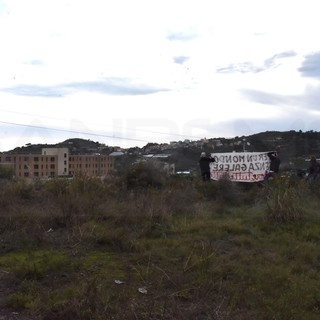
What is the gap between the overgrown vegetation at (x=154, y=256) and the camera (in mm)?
5324

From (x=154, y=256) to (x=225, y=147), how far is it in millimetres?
18405

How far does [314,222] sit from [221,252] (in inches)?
Answer: 152

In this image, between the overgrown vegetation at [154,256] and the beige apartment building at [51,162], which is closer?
the overgrown vegetation at [154,256]

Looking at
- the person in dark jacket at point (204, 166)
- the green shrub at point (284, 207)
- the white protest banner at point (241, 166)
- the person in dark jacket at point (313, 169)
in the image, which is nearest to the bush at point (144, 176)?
the person in dark jacket at point (204, 166)

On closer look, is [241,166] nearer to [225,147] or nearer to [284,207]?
[225,147]

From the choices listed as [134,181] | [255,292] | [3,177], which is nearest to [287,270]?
[255,292]

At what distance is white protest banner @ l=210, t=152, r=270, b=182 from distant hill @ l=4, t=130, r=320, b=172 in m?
2.57

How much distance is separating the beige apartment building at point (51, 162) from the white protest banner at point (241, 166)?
14.3 feet

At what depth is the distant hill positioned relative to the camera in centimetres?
2273

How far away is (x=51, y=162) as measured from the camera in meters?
19.1

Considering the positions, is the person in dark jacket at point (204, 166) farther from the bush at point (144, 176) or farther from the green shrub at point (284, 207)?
the green shrub at point (284, 207)

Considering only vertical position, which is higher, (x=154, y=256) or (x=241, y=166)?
(x=241, y=166)

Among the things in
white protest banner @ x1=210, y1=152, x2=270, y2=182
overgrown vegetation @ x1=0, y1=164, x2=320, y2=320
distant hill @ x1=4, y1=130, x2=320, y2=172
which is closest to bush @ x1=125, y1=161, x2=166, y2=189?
distant hill @ x1=4, y1=130, x2=320, y2=172

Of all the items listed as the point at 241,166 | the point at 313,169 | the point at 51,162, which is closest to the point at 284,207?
the point at 313,169
